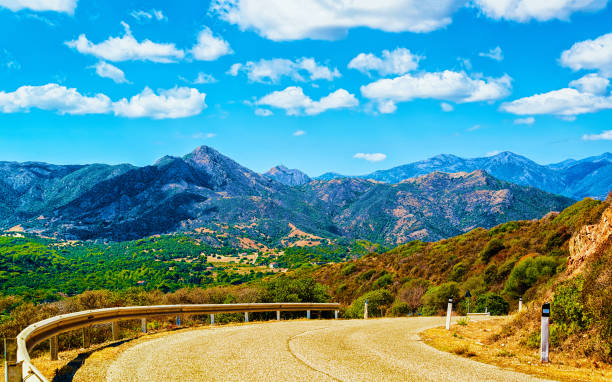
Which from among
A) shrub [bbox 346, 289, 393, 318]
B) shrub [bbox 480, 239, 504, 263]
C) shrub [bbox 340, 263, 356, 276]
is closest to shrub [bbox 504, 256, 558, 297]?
shrub [bbox 346, 289, 393, 318]

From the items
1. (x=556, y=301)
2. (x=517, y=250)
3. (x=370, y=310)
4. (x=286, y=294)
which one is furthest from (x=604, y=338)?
(x=517, y=250)

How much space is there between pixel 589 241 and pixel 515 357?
707cm

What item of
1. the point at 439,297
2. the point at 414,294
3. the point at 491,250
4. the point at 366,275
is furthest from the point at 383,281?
the point at 439,297

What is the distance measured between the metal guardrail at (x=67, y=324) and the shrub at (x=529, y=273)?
697 inches

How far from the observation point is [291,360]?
793 cm

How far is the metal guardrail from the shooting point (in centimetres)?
445

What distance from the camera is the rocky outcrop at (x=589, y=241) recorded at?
12.4 metres

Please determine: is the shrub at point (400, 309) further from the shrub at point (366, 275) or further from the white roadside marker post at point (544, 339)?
the shrub at point (366, 275)

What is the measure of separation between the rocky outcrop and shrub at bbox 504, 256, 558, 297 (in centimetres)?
1390

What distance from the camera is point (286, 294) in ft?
68.7

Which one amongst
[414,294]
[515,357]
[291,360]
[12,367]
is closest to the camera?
[12,367]

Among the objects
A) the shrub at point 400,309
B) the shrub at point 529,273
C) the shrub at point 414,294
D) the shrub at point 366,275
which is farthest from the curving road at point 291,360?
the shrub at point 366,275

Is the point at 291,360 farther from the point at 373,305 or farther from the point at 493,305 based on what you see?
the point at 373,305

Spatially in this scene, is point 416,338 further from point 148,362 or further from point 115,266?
point 115,266
